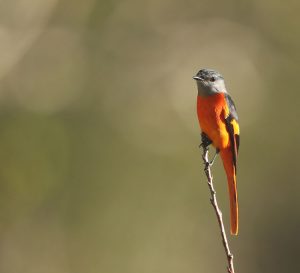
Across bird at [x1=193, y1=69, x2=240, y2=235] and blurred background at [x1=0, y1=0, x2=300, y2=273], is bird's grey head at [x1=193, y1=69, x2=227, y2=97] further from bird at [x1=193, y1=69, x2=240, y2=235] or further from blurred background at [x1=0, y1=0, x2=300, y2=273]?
blurred background at [x1=0, y1=0, x2=300, y2=273]

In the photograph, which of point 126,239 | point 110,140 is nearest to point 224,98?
point 126,239

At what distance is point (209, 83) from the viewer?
7930 millimetres

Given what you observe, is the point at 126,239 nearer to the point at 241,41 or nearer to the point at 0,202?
the point at 0,202

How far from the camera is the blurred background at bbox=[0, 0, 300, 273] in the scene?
18484 mm

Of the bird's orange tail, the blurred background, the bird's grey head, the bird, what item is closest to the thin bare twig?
the bird's orange tail

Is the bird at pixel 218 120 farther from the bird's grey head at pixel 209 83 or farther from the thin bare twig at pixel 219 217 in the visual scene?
the thin bare twig at pixel 219 217

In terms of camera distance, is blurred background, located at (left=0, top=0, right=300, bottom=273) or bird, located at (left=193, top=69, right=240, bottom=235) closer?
bird, located at (left=193, top=69, right=240, bottom=235)

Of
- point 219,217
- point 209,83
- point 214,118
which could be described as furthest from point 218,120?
point 219,217

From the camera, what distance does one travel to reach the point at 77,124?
19438 mm

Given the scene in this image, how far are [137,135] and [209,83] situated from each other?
12.2m

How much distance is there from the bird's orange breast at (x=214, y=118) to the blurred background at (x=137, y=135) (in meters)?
10.3

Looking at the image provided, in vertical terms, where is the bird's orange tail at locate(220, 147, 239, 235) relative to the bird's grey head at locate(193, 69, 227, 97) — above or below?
below

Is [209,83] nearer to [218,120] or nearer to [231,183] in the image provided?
[218,120]

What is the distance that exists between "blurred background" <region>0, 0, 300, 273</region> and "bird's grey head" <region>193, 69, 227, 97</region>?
1011 centimetres
